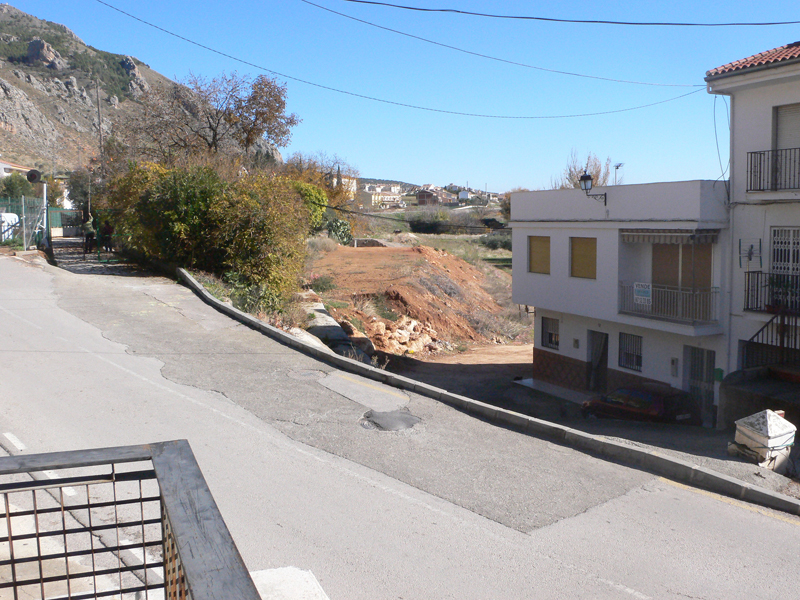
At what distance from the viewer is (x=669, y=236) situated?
19031 mm

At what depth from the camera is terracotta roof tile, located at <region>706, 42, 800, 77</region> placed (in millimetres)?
16484

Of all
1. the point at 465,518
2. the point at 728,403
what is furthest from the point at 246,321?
the point at 728,403

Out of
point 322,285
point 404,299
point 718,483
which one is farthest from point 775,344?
point 322,285

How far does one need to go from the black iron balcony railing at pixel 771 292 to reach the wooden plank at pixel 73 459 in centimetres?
1711

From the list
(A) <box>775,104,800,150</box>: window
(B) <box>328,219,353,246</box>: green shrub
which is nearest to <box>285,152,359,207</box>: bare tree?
(B) <box>328,219,353,246</box>: green shrub

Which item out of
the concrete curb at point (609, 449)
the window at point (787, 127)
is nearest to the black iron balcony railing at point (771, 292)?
the window at point (787, 127)

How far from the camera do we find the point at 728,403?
612 inches

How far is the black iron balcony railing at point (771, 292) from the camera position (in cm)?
1652

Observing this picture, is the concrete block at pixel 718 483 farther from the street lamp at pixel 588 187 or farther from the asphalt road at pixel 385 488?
the street lamp at pixel 588 187

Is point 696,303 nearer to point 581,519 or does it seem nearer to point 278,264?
point 278,264

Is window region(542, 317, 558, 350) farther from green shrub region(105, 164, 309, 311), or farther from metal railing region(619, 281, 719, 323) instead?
green shrub region(105, 164, 309, 311)

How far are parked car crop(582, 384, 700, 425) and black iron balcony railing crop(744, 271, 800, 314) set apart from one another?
2.93 metres

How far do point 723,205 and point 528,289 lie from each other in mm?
7481

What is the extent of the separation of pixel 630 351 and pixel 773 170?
6631 mm
